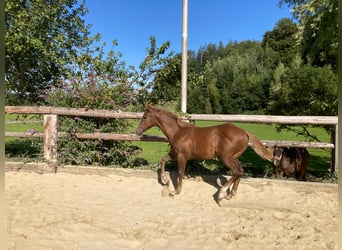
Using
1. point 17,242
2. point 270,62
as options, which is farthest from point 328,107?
point 270,62

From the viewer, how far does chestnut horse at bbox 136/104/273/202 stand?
410 centimetres

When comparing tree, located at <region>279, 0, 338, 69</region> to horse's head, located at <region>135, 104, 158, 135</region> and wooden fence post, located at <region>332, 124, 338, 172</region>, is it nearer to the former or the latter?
wooden fence post, located at <region>332, 124, 338, 172</region>

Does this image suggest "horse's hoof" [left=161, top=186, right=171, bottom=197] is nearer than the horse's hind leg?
No

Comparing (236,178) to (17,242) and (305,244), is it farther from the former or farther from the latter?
(17,242)

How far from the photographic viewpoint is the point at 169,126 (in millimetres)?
4574

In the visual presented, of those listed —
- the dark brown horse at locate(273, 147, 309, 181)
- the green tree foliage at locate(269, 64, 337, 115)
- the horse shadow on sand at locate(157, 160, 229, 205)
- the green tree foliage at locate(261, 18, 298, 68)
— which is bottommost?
the horse shadow on sand at locate(157, 160, 229, 205)

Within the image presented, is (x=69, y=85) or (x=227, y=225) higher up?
(x=69, y=85)

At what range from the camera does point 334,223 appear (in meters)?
3.40

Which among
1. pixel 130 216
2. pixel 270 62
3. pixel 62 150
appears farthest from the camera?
pixel 270 62

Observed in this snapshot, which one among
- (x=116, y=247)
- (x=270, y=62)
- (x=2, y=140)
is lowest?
(x=116, y=247)

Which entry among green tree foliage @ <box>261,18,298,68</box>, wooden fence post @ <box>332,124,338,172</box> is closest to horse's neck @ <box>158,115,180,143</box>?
wooden fence post @ <box>332,124,338,172</box>

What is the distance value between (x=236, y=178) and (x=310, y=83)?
13.4ft

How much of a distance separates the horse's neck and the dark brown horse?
1.69 meters

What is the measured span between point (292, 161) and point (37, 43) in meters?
5.69
